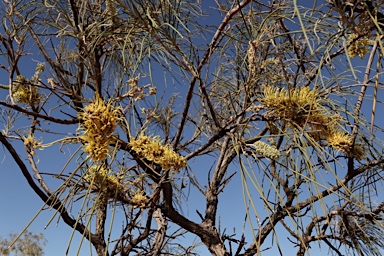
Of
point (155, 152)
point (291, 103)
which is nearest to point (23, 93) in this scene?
point (155, 152)

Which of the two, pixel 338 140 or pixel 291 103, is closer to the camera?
pixel 291 103

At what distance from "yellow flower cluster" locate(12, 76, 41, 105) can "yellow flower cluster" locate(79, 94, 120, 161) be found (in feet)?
1.68

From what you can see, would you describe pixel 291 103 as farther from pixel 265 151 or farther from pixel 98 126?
pixel 98 126

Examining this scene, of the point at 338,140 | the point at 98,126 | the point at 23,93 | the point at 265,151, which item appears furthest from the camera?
the point at 23,93

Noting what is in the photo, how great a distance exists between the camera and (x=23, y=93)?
904 millimetres

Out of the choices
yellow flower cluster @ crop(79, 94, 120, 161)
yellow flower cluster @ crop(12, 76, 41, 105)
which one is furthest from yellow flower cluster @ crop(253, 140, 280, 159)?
yellow flower cluster @ crop(12, 76, 41, 105)

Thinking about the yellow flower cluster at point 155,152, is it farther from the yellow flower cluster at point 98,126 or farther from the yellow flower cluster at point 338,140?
the yellow flower cluster at point 338,140

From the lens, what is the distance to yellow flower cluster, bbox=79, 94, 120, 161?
448 mm

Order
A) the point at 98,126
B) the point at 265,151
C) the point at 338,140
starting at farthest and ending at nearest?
the point at 338,140 → the point at 265,151 → the point at 98,126

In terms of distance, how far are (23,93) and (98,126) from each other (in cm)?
53

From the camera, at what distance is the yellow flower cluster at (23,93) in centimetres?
89

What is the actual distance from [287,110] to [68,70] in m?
0.79

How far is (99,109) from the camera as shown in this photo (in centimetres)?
45

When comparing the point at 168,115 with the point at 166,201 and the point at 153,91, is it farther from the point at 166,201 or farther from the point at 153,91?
the point at 153,91
